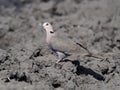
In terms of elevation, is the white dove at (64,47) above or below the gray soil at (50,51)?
above

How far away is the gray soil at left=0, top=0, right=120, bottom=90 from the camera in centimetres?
723

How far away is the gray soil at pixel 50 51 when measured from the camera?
723 cm

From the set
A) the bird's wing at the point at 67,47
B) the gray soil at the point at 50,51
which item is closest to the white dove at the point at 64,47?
the bird's wing at the point at 67,47

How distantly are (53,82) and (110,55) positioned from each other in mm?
2100

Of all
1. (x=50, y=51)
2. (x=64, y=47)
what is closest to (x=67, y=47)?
(x=64, y=47)

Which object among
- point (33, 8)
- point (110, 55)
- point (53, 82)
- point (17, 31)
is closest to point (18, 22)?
point (17, 31)

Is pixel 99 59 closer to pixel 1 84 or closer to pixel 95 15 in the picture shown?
pixel 1 84

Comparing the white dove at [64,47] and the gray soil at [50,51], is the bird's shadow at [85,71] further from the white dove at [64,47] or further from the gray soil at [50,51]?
the white dove at [64,47]

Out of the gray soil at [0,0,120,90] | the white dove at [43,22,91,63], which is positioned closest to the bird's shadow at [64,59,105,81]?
the gray soil at [0,0,120,90]

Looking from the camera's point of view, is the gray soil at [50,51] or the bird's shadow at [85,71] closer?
the gray soil at [50,51]

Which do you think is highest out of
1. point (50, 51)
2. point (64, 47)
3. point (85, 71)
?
point (64, 47)

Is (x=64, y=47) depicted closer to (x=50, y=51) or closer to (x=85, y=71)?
(x=85, y=71)

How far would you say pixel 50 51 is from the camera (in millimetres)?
8578

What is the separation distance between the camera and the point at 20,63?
25.1 feet
